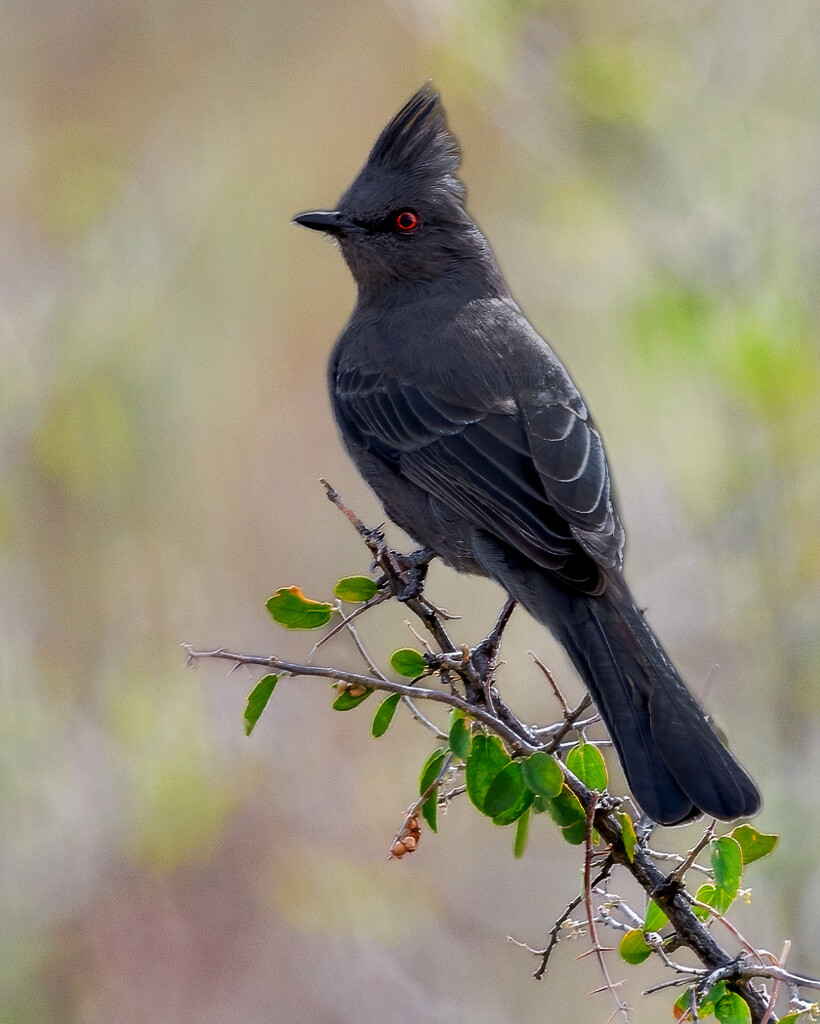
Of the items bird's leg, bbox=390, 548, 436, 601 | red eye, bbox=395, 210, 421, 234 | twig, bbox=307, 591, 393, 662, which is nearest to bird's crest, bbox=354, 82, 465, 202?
red eye, bbox=395, 210, 421, 234

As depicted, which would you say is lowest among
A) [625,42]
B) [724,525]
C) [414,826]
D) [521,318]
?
[414,826]

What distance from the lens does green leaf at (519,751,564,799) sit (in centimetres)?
234

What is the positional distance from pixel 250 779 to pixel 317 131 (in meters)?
5.30

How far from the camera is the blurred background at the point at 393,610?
5.75m

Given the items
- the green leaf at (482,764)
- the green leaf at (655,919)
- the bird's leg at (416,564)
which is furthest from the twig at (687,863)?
the bird's leg at (416,564)

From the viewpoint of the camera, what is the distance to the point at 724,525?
5.86 m

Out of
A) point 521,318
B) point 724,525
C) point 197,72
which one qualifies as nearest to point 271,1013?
point 724,525

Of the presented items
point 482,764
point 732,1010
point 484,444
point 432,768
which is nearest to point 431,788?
point 432,768

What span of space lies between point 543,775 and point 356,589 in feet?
2.62

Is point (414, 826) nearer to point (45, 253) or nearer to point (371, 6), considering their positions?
point (45, 253)

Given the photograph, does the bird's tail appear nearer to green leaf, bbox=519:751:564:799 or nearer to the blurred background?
green leaf, bbox=519:751:564:799

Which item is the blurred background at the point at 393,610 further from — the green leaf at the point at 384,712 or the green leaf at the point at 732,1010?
the green leaf at the point at 732,1010

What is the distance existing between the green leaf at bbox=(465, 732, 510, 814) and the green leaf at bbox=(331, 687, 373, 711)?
0.80ft

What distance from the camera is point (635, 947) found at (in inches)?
95.7
